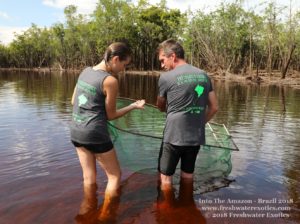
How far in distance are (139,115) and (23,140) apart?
12.5ft

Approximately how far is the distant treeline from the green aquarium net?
1426 inches

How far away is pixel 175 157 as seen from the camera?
455cm

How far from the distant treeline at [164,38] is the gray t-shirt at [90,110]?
127ft

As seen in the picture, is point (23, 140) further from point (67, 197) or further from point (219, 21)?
point (219, 21)

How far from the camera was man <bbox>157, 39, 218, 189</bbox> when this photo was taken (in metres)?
4.23

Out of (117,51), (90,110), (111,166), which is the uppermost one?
(117,51)

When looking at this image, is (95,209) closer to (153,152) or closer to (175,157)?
(175,157)

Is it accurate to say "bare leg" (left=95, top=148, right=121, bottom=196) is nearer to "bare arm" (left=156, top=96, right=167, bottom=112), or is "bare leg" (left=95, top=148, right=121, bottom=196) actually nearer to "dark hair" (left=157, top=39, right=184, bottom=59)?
"bare arm" (left=156, top=96, right=167, bottom=112)

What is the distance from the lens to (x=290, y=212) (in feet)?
15.3

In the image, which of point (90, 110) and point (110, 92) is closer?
point (110, 92)

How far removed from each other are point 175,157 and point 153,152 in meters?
1.17

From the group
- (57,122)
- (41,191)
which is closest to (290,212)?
(41,191)

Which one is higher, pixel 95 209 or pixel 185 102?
pixel 185 102

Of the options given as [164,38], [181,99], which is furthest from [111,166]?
Result: [164,38]
